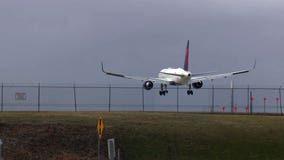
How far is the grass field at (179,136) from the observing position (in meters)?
33.7

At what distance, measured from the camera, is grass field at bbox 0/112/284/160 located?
33.7 m

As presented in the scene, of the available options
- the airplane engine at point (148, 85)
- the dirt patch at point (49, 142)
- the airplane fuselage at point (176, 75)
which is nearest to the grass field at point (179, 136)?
the dirt patch at point (49, 142)

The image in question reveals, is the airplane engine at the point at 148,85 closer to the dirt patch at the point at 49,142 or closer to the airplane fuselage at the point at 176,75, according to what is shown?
the airplane fuselage at the point at 176,75

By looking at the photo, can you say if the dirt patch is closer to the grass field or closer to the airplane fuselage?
the grass field

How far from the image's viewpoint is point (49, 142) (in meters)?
33.7

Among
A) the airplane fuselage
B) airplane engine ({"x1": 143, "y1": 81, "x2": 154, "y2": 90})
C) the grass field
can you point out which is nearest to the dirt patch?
the grass field

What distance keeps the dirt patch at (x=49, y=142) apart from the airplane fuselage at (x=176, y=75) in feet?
74.5

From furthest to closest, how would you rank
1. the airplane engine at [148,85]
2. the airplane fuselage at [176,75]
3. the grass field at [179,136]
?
the airplane engine at [148,85]
the airplane fuselage at [176,75]
the grass field at [179,136]

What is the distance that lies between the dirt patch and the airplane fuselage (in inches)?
894

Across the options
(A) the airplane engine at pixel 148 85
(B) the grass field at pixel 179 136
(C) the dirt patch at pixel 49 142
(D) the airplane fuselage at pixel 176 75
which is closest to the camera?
(C) the dirt patch at pixel 49 142

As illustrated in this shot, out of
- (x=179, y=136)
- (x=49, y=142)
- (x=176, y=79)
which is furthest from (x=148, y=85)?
(x=49, y=142)

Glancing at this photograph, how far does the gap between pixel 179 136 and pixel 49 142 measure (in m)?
7.41

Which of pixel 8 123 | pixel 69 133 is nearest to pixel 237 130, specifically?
pixel 69 133

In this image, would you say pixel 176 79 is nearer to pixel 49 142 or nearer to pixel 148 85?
pixel 148 85
